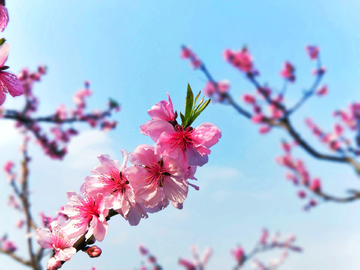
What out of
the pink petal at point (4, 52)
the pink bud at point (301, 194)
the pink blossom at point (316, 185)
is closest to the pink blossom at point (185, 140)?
the pink petal at point (4, 52)

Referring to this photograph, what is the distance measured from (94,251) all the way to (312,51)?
38.6 feet

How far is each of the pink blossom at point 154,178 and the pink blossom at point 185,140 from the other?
4cm

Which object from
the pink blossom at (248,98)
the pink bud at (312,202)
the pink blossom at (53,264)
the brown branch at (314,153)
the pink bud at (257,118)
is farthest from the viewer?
the pink bud at (312,202)

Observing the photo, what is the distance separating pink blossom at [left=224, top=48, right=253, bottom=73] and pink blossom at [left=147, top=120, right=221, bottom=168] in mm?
9372

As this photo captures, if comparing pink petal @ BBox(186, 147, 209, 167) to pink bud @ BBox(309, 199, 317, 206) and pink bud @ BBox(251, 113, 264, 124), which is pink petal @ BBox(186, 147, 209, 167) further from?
pink bud @ BBox(309, 199, 317, 206)

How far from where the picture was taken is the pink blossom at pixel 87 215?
0.95 m

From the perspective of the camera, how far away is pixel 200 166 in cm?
95

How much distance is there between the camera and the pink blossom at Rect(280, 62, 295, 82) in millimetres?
9742

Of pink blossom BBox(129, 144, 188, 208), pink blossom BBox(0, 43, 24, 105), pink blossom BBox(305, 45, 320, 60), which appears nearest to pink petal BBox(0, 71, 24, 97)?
pink blossom BBox(0, 43, 24, 105)

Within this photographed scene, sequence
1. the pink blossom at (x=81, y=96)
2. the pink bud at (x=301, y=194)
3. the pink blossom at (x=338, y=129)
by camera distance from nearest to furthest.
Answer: the pink blossom at (x=81, y=96)
the pink bud at (x=301, y=194)
the pink blossom at (x=338, y=129)

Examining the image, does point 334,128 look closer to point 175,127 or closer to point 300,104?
point 300,104

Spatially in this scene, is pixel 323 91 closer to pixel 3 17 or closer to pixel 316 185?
pixel 316 185

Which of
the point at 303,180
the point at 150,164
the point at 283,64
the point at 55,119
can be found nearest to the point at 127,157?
the point at 150,164

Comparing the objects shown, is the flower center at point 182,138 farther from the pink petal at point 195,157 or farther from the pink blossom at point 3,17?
the pink blossom at point 3,17
